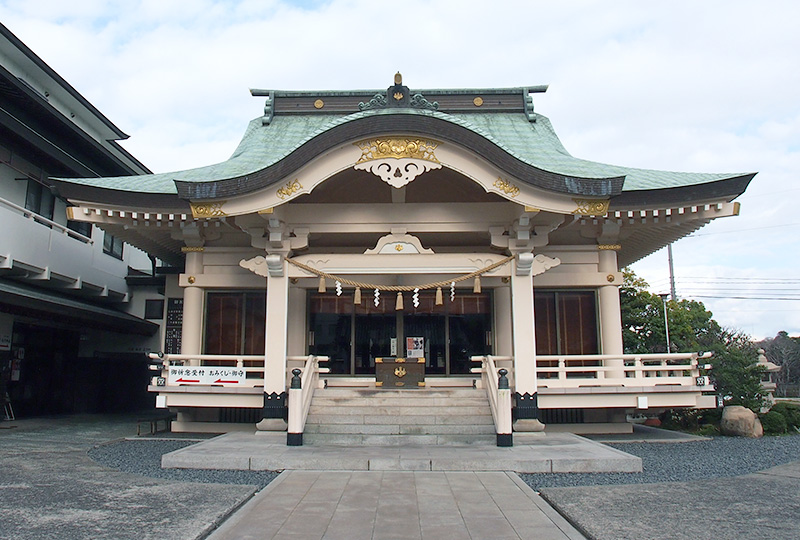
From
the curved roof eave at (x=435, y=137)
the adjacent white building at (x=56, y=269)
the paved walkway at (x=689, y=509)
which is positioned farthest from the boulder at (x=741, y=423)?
the adjacent white building at (x=56, y=269)

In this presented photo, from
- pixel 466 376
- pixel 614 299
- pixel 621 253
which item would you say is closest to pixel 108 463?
pixel 466 376

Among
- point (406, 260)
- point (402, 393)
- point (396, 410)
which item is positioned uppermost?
point (406, 260)

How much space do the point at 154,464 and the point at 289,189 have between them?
16.9ft

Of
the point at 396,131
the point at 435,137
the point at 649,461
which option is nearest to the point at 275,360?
the point at 396,131

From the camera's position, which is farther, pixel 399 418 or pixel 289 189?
pixel 399 418

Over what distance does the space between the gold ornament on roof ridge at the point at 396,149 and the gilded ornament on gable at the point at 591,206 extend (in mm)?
2777

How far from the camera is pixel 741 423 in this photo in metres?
12.3

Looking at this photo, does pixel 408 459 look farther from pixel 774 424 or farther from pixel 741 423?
pixel 774 424

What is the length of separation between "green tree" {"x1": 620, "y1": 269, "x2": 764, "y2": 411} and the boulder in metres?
1.16

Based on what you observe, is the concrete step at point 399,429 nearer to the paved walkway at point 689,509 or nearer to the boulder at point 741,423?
the paved walkway at point 689,509

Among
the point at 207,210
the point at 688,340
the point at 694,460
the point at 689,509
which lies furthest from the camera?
the point at 688,340

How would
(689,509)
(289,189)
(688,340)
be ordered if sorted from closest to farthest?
1. (689,509)
2. (289,189)
3. (688,340)

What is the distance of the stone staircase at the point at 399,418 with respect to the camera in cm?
1001

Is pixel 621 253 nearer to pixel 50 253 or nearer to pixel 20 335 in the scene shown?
pixel 50 253
